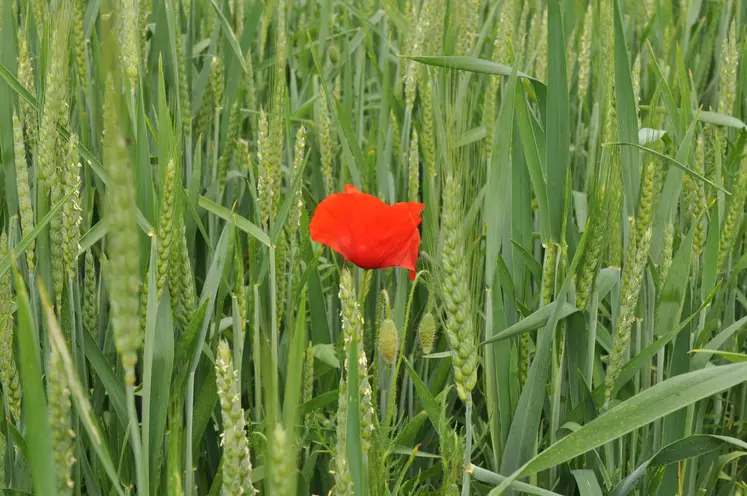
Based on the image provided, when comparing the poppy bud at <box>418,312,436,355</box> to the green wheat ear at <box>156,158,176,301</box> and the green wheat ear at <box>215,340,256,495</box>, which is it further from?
the green wheat ear at <box>215,340,256,495</box>

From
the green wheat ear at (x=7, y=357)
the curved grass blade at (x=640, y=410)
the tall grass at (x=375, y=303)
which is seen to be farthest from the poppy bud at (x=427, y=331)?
the green wheat ear at (x=7, y=357)

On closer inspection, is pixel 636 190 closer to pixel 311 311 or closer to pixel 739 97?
pixel 311 311

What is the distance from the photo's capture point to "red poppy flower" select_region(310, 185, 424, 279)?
811mm

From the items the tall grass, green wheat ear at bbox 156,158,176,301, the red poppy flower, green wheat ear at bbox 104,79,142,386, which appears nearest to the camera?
green wheat ear at bbox 104,79,142,386

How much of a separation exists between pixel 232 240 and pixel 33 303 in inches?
7.5

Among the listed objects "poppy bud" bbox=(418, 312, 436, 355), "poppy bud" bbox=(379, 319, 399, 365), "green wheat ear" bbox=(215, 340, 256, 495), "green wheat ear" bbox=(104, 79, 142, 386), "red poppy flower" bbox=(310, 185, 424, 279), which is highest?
"green wheat ear" bbox=(104, 79, 142, 386)

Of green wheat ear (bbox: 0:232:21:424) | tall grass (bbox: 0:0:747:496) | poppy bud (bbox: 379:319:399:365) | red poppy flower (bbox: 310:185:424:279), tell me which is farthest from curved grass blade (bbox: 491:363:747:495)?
green wheat ear (bbox: 0:232:21:424)

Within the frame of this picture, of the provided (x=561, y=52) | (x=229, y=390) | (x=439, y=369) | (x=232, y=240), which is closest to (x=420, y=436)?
(x=439, y=369)

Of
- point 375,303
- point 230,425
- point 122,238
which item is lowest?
point 375,303

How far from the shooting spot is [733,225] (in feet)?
3.14

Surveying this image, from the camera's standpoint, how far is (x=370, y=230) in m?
0.81

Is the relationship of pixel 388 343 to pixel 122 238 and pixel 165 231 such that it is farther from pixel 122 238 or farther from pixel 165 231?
pixel 122 238

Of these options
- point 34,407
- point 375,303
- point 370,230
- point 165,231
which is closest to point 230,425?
point 34,407

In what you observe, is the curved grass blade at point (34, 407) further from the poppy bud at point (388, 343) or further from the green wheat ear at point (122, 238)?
the poppy bud at point (388, 343)
